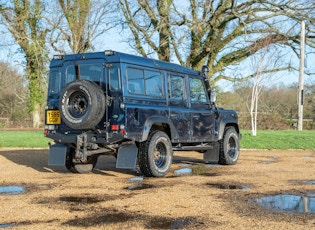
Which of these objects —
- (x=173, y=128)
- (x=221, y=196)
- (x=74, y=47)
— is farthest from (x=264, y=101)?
(x=221, y=196)

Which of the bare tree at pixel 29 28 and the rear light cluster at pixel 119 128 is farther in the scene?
the bare tree at pixel 29 28

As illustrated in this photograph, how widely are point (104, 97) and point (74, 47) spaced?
1917 cm

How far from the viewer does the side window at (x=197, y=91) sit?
11077 mm

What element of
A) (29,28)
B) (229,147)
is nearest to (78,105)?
(229,147)

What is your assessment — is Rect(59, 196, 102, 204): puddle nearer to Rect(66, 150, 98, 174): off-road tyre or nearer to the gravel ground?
the gravel ground

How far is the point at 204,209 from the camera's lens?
620 centimetres

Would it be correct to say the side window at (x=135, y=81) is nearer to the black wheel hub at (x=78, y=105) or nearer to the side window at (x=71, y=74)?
the black wheel hub at (x=78, y=105)

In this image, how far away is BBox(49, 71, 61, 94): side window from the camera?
9.80 metres

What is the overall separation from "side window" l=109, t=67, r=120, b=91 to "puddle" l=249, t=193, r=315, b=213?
3.43m

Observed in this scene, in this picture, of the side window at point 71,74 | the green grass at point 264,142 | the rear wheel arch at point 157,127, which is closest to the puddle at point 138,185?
the rear wheel arch at point 157,127

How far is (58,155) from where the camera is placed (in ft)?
31.4

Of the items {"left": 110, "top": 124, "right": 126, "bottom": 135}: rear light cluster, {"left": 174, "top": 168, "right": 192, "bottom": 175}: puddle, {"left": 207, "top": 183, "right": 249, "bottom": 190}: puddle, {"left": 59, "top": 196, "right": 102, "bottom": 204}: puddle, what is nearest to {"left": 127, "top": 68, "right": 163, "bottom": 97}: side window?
{"left": 110, "top": 124, "right": 126, "bottom": 135}: rear light cluster

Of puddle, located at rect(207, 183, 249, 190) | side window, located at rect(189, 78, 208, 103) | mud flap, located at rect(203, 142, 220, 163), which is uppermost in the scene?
side window, located at rect(189, 78, 208, 103)

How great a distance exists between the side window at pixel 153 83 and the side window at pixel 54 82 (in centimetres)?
182
